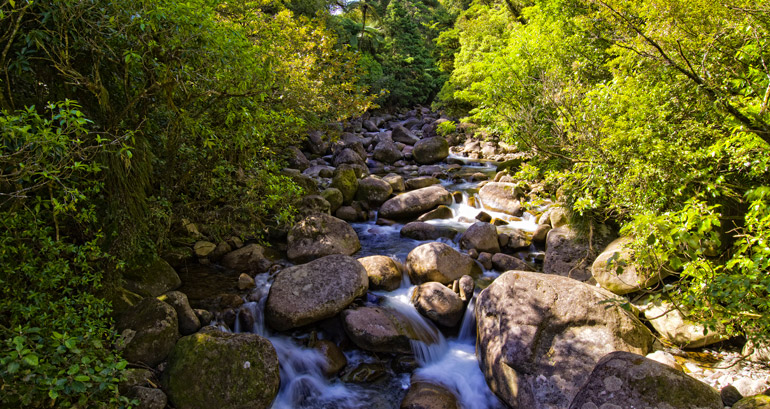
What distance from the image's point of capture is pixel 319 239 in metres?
8.70

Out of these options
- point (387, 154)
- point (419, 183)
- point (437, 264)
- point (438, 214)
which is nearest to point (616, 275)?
point (437, 264)

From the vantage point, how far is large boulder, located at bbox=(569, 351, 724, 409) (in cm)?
372

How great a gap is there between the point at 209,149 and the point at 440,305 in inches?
187

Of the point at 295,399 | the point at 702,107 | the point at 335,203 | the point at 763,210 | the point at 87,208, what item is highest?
the point at 702,107

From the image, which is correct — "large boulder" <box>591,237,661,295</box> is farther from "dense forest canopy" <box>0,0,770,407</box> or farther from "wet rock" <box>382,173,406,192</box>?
"wet rock" <box>382,173,406,192</box>

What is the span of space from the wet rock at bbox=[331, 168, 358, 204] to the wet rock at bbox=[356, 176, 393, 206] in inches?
9.1

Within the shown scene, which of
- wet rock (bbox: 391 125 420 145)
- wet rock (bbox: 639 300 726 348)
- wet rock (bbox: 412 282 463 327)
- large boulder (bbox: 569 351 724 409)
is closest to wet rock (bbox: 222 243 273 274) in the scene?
wet rock (bbox: 412 282 463 327)

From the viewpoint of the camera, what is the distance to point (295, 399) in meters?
5.24

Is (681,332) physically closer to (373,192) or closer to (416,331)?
(416,331)

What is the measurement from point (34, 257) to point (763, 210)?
7423 mm

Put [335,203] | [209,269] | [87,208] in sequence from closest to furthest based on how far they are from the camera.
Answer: [87,208] → [209,269] → [335,203]

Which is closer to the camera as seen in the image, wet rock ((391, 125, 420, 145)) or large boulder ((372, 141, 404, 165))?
large boulder ((372, 141, 404, 165))

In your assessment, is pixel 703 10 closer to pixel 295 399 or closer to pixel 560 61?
pixel 560 61

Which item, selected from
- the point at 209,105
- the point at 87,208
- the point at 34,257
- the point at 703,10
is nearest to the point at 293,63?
the point at 209,105
